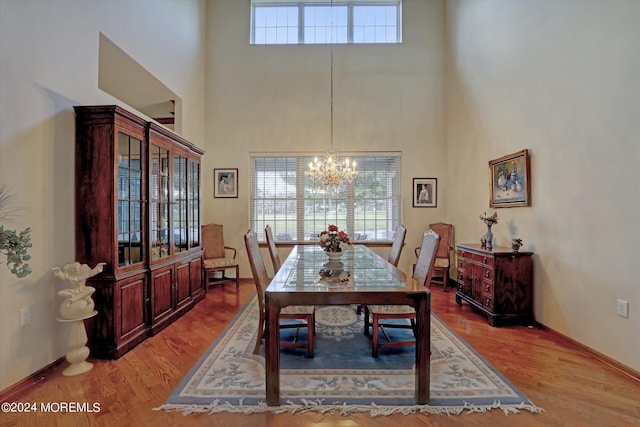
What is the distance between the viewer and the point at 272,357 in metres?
1.97

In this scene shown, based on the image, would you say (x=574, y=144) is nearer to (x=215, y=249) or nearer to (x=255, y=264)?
(x=255, y=264)

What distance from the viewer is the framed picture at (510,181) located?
3504mm

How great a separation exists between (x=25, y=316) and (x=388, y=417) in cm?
255

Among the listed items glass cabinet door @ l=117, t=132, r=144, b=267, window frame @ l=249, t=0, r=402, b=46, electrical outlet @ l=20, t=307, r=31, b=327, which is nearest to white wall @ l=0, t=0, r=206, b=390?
electrical outlet @ l=20, t=307, r=31, b=327

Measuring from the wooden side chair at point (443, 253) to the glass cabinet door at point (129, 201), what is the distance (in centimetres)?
395

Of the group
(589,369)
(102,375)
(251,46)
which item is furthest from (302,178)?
(589,369)

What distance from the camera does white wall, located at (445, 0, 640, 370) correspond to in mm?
2395

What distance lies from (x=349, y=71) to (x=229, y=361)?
5054 millimetres

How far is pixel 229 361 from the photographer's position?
8.38 ft

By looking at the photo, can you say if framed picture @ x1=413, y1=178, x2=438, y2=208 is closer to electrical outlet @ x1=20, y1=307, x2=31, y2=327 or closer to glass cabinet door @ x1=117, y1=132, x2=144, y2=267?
glass cabinet door @ x1=117, y1=132, x2=144, y2=267

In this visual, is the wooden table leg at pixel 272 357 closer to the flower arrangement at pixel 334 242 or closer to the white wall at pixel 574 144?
the flower arrangement at pixel 334 242

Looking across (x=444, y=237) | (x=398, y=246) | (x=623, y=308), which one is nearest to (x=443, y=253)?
(x=444, y=237)

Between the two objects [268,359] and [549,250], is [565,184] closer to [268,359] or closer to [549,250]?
[549,250]

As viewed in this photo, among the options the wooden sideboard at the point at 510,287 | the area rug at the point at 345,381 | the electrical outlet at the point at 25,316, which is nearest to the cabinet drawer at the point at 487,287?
the wooden sideboard at the point at 510,287
